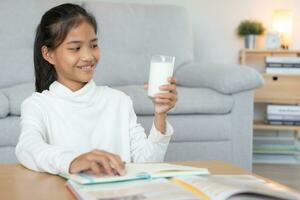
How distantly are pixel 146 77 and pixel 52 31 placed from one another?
1.59m

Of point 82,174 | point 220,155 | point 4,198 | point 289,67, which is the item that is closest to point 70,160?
point 82,174

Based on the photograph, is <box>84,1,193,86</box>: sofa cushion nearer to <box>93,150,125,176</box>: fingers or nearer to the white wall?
the white wall

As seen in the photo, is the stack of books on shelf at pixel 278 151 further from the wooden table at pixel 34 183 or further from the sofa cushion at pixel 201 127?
the wooden table at pixel 34 183

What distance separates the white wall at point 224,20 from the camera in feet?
11.9

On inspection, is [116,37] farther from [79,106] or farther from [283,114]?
[79,106]

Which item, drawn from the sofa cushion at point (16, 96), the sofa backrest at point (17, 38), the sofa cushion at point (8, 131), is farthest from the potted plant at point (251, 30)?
the sofa cushion at point (8, 131)

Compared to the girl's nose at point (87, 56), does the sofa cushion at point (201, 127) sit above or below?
below

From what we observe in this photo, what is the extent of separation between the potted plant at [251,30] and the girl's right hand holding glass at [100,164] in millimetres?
2732

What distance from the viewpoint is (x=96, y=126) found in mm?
1300

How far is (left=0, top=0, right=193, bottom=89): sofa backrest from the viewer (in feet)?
8.77

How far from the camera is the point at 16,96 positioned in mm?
2141

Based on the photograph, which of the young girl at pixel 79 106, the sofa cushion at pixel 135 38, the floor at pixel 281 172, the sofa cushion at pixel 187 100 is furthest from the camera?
the sofa cushion at pixel 135 38

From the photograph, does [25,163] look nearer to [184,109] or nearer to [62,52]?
[62,52]

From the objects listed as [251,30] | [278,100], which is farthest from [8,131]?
[251,30]
